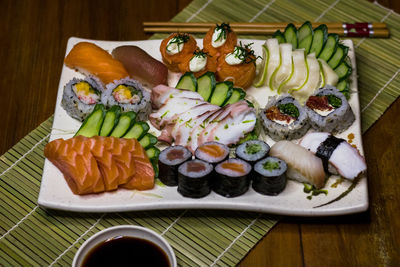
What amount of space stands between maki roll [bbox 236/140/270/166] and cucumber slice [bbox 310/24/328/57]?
0.92m

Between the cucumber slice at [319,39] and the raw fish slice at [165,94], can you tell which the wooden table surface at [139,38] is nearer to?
the cucumber slice at [319,39]

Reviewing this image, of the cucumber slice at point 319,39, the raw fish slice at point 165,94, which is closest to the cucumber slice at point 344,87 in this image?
the cucumber slice at point 319,39

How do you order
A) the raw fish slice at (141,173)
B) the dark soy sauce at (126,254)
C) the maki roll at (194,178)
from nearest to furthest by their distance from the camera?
1. the dark soy sauce at (126,254)
2. the maki roll at (194,178)
3. the raw fish slice at (141,173)

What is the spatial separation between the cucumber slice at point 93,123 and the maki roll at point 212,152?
0.61 metres

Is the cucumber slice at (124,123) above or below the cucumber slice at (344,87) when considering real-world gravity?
below

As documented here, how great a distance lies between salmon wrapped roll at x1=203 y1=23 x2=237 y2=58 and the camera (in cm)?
420

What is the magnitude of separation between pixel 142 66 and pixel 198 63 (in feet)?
1.23

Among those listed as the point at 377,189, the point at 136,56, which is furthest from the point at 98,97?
the point at 377,189

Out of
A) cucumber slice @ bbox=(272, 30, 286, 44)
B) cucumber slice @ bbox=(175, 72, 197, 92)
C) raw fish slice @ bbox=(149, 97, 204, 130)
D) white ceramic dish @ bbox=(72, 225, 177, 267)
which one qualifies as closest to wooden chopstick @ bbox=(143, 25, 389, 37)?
cucumber slice @ bbox=(272, 30, 286, 44)

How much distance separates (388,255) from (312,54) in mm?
1402

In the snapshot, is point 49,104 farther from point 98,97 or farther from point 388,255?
point 388,255

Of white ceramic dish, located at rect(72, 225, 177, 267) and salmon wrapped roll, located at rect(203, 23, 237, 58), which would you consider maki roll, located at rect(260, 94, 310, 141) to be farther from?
white ceramic dish, located at rect(72, 225, 177, 267)

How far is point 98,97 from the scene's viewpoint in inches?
160

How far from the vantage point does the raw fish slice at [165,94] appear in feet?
13.1
